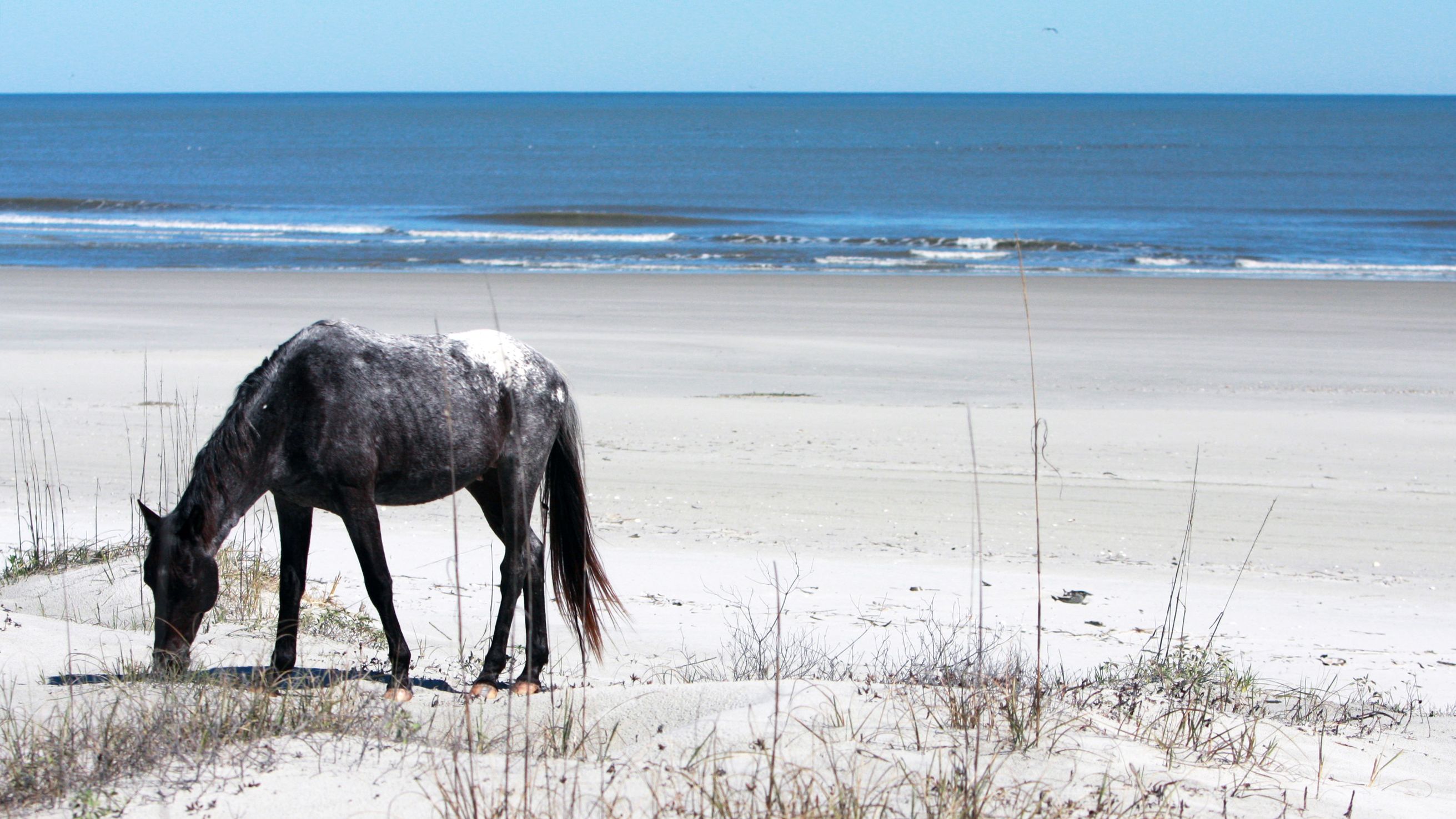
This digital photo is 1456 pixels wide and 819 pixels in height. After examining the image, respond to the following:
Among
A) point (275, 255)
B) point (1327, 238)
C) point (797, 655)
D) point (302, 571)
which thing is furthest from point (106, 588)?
point (1327, 238)

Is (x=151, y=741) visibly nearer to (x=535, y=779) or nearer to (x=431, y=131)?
(x=535, y=779)

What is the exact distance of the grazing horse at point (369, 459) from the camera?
395 cm

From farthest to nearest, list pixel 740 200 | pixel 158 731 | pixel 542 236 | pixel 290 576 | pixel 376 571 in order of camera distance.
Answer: pixel 740 200
pixel 542 236
pixel 290 576
pixel 376 571
pixel 158 731

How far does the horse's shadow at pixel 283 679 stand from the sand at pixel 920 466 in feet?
0.84

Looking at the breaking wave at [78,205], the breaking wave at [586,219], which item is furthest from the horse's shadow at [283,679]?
the breaking wave at [78,205]

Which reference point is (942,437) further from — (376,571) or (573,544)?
(376,571)

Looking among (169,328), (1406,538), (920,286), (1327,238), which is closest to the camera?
(1406,538)

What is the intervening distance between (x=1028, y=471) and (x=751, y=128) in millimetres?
109457

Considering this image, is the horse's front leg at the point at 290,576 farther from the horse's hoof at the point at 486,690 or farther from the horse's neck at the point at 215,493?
the horse's hoof at the point at 486,690

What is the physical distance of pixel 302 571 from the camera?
4348 mm

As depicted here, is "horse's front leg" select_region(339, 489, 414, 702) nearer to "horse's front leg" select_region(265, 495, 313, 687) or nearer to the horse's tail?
"horse's front leg" select_region(265, 495, 313, 687)

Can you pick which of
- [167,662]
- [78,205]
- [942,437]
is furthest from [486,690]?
[78,205]

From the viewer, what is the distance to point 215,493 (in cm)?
391

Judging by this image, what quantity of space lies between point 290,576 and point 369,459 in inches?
24.7
